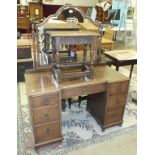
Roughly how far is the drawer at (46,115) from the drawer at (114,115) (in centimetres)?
61

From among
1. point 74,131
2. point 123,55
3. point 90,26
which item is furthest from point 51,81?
point 123,55

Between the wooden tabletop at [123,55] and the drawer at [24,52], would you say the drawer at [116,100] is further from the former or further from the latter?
the drawer at [24,52]

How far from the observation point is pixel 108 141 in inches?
77.7

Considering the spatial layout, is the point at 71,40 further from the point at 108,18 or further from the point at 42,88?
the point at 108,18

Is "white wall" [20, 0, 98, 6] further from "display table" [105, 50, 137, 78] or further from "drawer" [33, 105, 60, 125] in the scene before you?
"drawer" [33, 105, 60, 125]

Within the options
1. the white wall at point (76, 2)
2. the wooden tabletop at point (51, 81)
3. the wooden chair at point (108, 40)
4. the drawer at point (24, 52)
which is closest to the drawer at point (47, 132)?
A: the wooden tabletop at point (51, 81)

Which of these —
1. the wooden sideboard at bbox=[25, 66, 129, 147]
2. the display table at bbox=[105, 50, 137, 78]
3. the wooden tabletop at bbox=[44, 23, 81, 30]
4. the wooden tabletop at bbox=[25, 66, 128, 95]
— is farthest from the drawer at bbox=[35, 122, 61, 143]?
the display table at bbox=[105, 50, 137, 78]

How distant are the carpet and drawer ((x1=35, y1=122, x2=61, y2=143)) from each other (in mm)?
103

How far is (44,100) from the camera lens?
163cm

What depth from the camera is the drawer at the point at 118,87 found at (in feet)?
6.23

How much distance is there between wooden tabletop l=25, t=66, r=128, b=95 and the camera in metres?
1.65

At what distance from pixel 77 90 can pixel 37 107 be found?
41 cm
